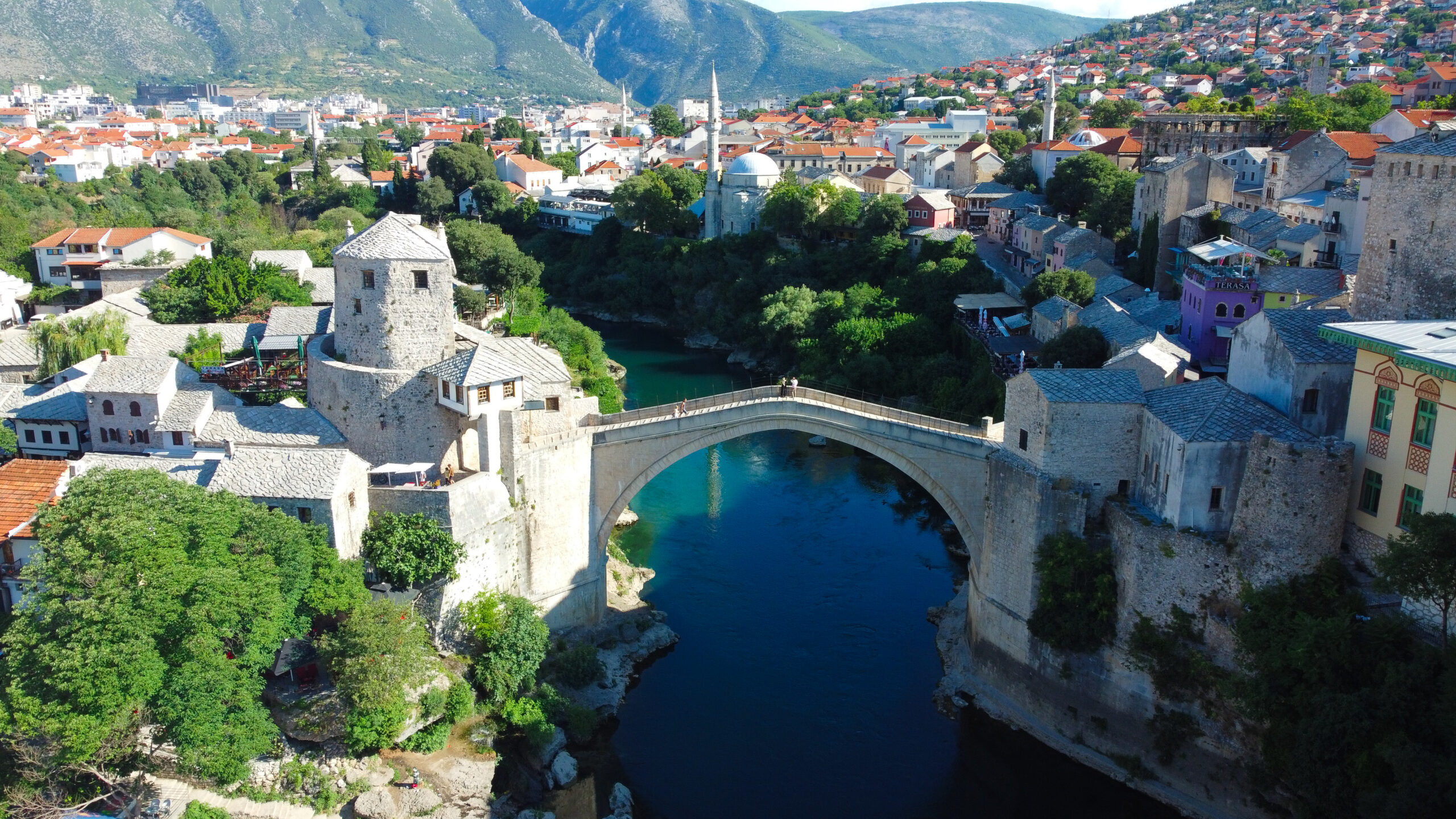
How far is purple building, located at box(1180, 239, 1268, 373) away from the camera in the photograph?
28.7 meters

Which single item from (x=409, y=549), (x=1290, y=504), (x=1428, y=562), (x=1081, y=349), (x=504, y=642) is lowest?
(x=504, y=642)

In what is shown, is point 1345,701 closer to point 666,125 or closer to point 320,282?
point 320,282

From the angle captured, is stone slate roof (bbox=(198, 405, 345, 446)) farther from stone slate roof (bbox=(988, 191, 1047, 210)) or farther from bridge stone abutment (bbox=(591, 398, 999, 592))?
stone slate roof (bbox=(988, 191, 1047, 210))

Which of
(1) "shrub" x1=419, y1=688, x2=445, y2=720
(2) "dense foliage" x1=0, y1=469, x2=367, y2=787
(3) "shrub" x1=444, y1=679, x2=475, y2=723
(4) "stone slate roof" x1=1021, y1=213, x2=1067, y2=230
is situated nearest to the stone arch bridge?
(3) "shrub" x1=444, y1=679, x2=475, y2=723

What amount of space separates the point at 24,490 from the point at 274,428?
5.28 meters

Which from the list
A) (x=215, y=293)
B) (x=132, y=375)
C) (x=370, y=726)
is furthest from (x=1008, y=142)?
(x=370, y=726)

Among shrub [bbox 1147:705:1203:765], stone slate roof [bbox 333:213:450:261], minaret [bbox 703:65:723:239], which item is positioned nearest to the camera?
shrub [bbox 1147:705:1203:765]

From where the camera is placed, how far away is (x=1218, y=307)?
29.0m

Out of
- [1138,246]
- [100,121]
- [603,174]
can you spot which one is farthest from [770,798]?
[100,121]

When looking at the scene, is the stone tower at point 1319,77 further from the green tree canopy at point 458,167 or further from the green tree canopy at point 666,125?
the green tree canopy at point 666,125

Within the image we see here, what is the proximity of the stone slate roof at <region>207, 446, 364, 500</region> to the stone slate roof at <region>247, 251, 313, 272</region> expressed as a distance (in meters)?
20.4

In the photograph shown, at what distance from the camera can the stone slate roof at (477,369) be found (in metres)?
24.4

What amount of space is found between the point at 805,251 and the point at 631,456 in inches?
1320

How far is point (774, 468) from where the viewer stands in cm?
3834
